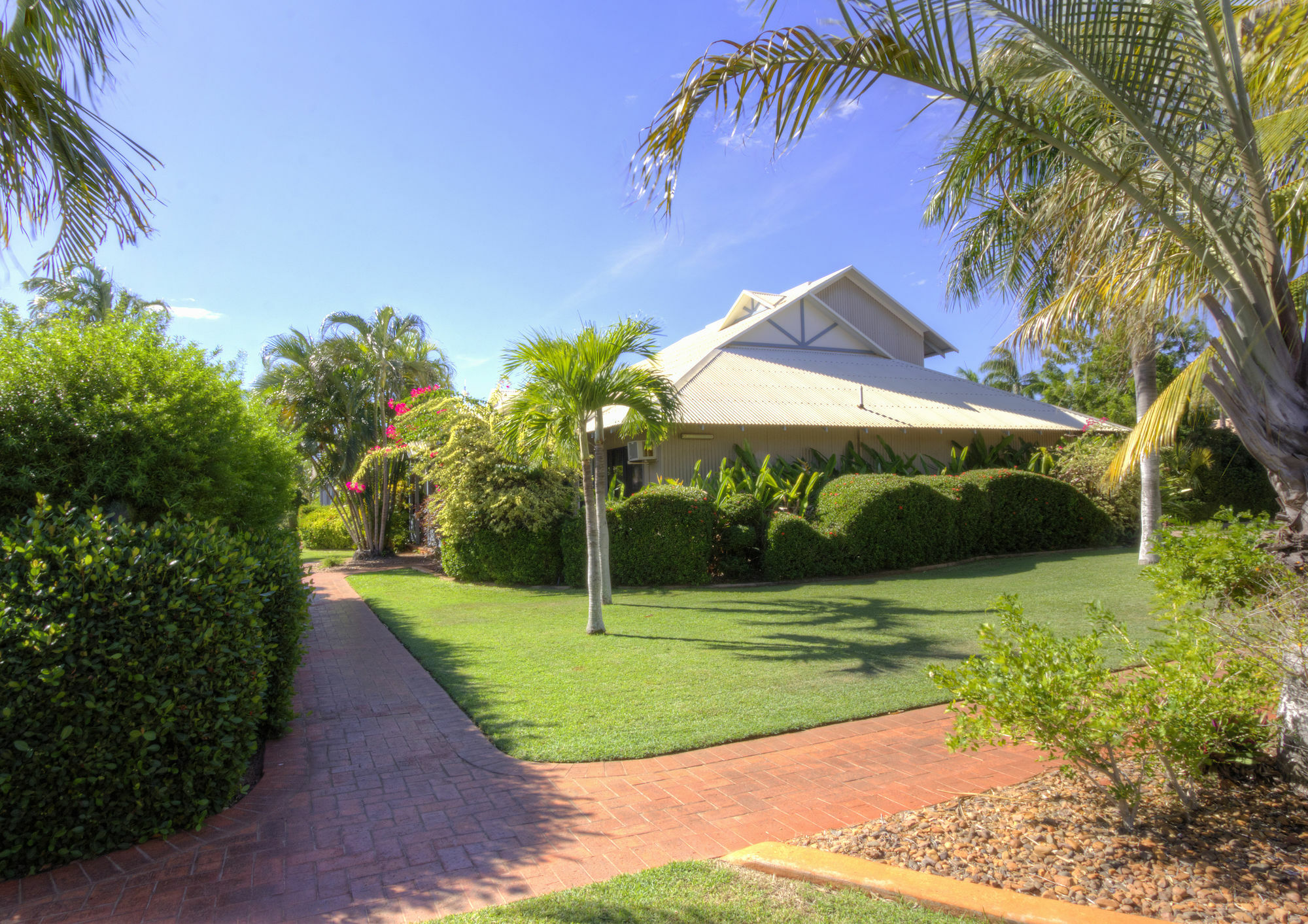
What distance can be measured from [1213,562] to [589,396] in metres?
6.74

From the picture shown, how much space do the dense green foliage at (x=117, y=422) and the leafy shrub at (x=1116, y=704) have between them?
5.22 m

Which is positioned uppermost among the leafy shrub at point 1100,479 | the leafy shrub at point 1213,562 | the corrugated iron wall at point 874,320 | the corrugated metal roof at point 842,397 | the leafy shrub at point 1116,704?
the corrugated iron wall at point 874,320

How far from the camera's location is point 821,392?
20078 mm

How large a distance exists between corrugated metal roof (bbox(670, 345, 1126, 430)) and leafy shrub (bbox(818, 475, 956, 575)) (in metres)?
3.33

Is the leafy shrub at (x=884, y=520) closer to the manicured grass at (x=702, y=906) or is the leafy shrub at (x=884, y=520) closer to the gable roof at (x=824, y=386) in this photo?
the gable roof at (x=824, y=386)

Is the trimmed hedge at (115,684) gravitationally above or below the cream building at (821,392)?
below

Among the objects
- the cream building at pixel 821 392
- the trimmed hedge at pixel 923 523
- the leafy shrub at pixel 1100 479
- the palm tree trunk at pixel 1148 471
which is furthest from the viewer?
the cream building at pixel 821 392

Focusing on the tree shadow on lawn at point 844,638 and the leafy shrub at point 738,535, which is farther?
the leafy shrub at point 738,535

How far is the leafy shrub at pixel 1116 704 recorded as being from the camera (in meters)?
3.37

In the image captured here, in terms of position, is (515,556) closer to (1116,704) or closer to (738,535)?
(738,535)

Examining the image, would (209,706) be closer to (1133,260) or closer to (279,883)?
(279,883)

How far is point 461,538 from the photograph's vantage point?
14.8 metres

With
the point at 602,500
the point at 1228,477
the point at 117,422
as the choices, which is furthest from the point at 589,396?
the point at 1228,477

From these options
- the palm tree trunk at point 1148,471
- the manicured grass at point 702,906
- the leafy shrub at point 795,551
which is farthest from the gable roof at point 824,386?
the manicured grass at point 702,906
